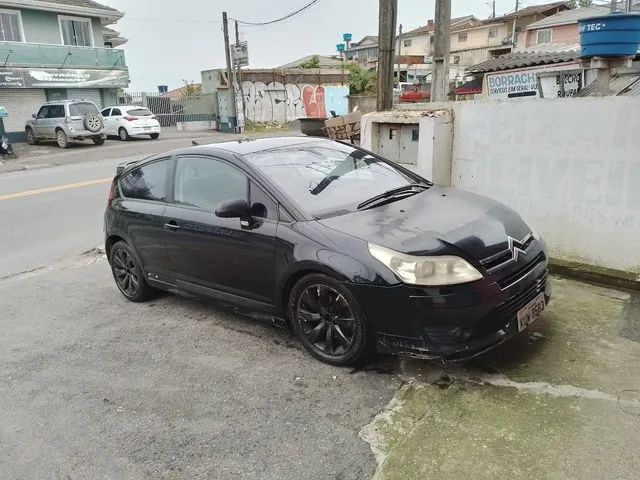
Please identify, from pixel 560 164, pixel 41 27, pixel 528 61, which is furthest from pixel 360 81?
pixel 560 164

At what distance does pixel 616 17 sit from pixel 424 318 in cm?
337

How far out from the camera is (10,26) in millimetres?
24516

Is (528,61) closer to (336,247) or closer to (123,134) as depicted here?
(336,247)

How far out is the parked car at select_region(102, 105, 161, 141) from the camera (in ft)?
79.9

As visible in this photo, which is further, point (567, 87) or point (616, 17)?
point (567, 87)

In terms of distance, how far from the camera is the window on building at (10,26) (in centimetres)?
2423

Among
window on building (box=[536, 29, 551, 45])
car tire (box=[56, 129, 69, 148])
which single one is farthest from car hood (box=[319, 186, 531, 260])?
window on building (box=[536, 29, 551, 45])

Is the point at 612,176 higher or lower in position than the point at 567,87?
lower

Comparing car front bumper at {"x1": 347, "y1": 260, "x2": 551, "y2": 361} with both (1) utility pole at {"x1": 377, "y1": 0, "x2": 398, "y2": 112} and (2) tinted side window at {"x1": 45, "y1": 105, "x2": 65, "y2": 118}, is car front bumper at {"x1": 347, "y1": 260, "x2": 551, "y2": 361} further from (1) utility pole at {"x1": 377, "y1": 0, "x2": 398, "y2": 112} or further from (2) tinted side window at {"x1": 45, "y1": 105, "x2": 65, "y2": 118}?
(2) tinted side window at {"x1": 45, "y1": 105, "x2": 65, "y2": 118}

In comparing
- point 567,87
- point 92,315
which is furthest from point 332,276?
point 567,87

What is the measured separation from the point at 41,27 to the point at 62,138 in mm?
7422

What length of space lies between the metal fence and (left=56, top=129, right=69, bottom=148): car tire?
9225 mm

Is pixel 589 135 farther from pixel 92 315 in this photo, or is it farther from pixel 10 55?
pixel 10 55

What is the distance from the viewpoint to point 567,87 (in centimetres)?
1360
